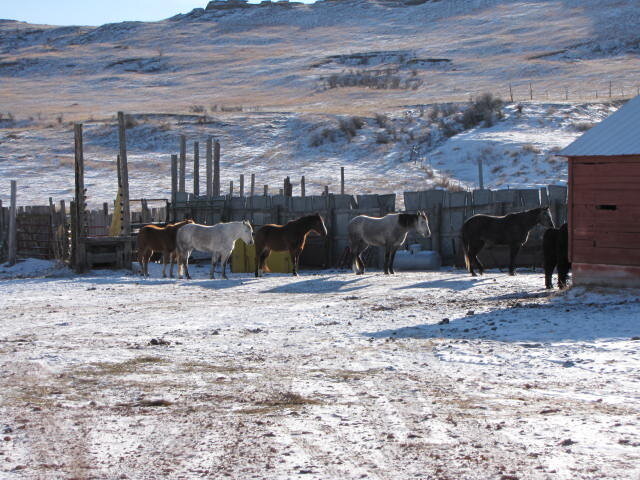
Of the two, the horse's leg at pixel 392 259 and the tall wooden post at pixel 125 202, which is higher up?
the tall wooden post at pixel 125 202

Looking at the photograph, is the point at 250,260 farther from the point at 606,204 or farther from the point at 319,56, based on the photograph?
the point at 319,56

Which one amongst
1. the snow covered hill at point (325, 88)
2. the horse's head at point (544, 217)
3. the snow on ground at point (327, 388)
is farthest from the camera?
the snow covered hill at point (325, 88)

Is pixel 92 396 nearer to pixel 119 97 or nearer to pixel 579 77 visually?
pixel 579 77

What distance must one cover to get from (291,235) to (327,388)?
13542 millimetres

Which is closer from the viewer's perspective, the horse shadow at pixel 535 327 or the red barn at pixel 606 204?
the horse shadow at pixel 535 327

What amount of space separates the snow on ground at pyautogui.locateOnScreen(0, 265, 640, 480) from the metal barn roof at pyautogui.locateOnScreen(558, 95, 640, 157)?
7.87ft

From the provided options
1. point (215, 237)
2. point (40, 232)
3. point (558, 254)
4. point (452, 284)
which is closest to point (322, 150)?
point (40, 232)

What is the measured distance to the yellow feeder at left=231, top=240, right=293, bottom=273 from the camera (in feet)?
78.8

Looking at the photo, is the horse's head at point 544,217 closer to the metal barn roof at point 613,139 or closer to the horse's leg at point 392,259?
the horse's leg at point 392,259

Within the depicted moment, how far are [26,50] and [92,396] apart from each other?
11696cm

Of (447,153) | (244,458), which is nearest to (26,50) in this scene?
(447,153)

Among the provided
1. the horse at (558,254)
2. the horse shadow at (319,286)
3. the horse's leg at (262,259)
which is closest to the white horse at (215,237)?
the horse's leg at (262,259)

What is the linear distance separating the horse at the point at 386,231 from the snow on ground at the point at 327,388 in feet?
18.3

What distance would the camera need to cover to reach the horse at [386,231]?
824 inches
